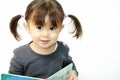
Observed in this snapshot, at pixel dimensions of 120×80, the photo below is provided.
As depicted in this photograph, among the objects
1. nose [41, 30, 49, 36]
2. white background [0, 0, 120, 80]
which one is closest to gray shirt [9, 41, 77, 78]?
nose [41, 30, 49, 36]

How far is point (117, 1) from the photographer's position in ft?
3.95

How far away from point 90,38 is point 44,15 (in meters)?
0.46

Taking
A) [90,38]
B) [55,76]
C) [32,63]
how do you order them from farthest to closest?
[90,38] < [32,63] < [55,76]

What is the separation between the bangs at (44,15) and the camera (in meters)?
0.81

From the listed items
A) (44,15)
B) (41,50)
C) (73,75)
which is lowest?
(73,75)

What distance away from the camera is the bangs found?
32.1 inches

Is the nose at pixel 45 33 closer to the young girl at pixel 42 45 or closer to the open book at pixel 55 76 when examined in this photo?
the young girl at pixel 42 45

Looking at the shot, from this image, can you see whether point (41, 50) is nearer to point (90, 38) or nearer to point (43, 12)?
point (43, 12)

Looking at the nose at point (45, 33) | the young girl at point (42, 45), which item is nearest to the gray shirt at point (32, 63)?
the young girl at point (42, 45)

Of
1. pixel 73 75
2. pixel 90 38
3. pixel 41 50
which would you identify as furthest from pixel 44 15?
pixel 90 38

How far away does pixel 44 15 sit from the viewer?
81 cm

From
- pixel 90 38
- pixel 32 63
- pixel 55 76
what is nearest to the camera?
pixel 55 76

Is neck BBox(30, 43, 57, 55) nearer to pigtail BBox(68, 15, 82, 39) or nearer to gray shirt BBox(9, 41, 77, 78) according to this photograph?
gray shirt BBox(9, 41, 77, 78)

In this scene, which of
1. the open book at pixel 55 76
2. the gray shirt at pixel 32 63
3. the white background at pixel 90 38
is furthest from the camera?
the white background at pixel 90 38
